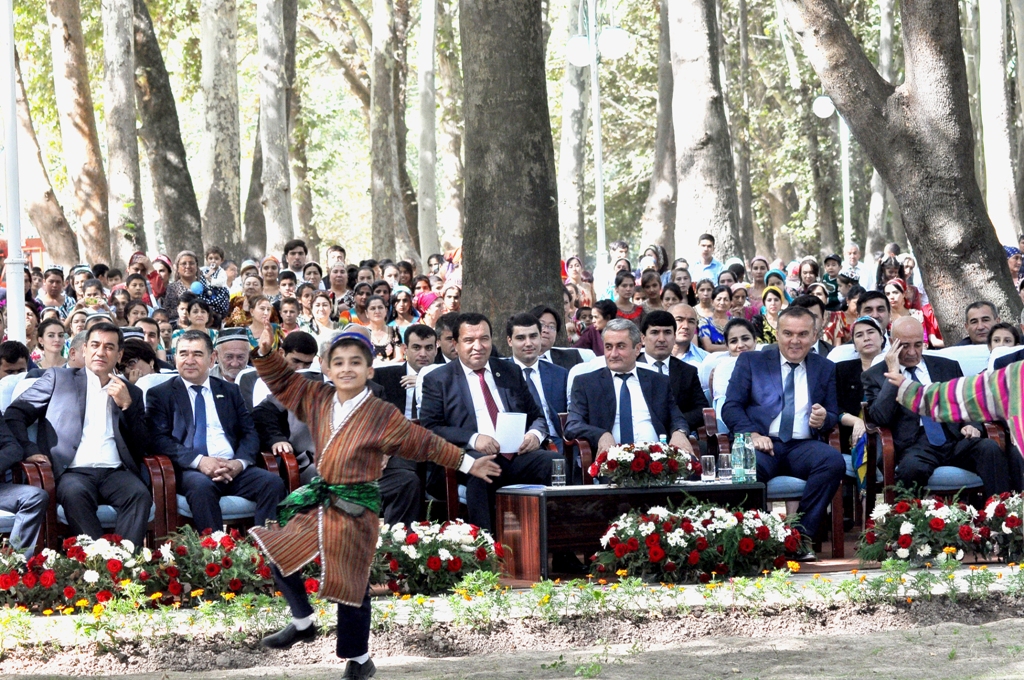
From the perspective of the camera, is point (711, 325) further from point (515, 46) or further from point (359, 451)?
point (359, 451)

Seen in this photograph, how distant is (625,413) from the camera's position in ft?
34.4

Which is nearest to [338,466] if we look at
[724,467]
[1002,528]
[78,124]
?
[724,467]

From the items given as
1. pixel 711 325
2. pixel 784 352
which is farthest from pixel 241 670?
pixel 711 325

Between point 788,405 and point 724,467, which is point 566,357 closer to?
point 788,405

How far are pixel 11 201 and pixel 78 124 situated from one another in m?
11.1

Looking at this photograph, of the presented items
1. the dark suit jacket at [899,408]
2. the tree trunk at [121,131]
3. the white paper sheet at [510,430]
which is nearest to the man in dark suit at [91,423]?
the white paper sheet at [510,430]

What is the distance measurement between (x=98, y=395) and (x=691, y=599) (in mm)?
3955

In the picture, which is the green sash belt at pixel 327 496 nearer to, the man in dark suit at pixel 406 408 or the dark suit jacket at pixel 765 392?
the man in dark suit at pixel 406 408

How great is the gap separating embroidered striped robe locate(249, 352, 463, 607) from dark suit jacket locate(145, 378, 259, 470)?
2.94 metres

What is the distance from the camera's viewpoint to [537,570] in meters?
9.32

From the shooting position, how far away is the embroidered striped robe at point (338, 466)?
6559 mm

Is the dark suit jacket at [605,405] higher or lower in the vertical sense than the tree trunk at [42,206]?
lower

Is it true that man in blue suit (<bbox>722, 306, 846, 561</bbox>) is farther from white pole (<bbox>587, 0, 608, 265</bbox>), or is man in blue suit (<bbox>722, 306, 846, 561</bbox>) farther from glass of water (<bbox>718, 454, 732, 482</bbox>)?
white pole (<bbox>587, 0, 608, 265</bbox>)

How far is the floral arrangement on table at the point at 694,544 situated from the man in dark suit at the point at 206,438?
2.25 meters
